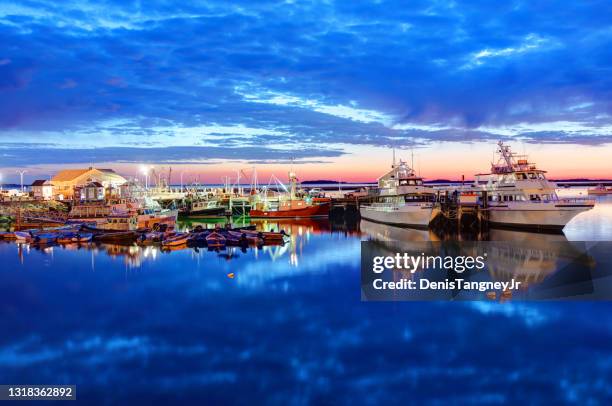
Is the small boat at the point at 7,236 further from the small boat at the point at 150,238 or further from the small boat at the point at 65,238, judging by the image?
the small boat at the point at 150,238

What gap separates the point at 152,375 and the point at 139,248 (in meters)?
24.6

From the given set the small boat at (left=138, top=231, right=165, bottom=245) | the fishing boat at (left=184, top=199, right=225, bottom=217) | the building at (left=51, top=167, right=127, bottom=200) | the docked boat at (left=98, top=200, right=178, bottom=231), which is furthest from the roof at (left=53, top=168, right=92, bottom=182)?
the small boat at (left=138, top=231, right=165, bottom=245)

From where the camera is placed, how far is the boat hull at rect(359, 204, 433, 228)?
45312mm

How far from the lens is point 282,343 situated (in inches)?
652

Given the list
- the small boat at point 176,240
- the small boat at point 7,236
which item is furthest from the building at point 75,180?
the small boat at point 176,240

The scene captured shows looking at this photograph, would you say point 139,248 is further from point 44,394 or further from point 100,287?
point 44,394

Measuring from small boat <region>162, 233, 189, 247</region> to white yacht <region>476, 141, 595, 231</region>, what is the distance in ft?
86.5

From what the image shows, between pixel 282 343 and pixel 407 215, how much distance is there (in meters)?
32.3

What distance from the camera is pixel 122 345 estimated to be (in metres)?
16.4

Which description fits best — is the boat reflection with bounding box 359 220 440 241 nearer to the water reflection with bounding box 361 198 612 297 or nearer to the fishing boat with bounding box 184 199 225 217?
the water reflection with bounding box 361 198 612 297

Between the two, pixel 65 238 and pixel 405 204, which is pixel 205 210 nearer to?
pixel 65 238

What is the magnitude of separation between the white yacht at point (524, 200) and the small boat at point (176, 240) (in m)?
26.4

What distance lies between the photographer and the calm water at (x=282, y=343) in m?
13.2

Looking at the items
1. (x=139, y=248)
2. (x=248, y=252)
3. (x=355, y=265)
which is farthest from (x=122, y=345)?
(x=139, y=248)
